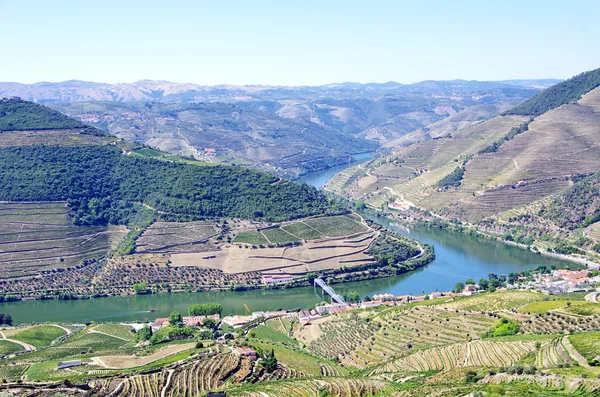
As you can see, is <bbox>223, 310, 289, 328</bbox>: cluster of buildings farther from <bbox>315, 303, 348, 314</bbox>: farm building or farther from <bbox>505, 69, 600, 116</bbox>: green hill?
<bbox>505, 69, 600, 116</bbox>: green hill

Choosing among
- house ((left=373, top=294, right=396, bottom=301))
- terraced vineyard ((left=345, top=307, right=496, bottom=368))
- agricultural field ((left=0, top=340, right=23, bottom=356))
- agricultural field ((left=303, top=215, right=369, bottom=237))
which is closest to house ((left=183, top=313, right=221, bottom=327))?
agricultural field ((left=0, top=340, right=23, bottom=356))

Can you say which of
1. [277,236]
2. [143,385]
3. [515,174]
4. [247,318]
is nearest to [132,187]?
[277,236]

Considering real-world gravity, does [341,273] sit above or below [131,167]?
below

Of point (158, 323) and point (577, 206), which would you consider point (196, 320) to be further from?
point (577, 206)

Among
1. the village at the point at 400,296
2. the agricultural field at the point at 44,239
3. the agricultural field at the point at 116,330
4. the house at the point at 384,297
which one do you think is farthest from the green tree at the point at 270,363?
the agricultural field at the point at 44,239

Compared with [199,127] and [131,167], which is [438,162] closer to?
[131,167]

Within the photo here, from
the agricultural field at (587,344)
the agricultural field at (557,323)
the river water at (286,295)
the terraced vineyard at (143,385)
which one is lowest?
the river water at (286,295)

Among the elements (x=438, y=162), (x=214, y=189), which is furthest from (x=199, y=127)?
(x=214, y=189)

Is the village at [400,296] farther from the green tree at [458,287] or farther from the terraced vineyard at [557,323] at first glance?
the terraced vineyard at [557,323]
